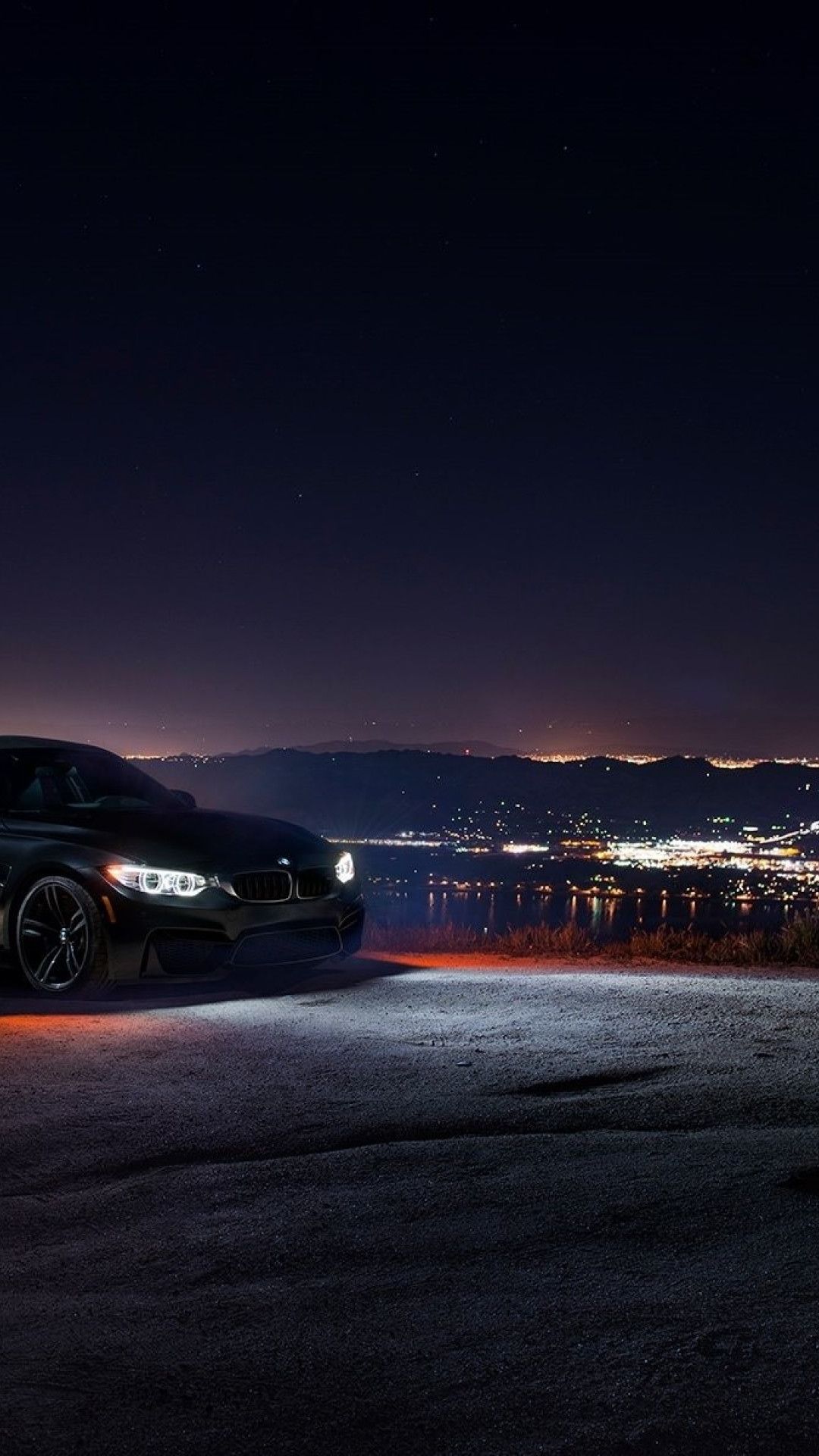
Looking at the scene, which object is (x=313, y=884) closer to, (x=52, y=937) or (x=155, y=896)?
(x=155, y=896)

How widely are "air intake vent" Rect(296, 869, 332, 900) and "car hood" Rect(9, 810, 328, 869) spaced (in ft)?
0.28

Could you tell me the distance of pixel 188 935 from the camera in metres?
9.12

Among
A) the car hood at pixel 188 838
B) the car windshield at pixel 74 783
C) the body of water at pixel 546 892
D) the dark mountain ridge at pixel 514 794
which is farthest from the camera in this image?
the dark mountain ridge at pixel 514 794

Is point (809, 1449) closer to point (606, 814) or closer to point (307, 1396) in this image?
point (307, 1396)

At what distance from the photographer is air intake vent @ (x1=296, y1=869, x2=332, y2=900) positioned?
9.85 metres

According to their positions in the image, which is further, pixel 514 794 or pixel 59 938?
pixel 514 794

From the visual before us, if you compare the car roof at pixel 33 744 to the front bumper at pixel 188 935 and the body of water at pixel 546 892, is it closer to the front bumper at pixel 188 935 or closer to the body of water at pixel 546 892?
the front bumper at pixel 188 935

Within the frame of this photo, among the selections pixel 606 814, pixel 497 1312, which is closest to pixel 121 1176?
pixel 497 1312

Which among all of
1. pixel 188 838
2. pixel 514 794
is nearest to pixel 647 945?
pixel 188 838

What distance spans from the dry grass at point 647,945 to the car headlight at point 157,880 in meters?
5.28

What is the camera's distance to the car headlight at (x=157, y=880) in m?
9.17

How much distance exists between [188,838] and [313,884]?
977 mm

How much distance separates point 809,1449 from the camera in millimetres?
2834

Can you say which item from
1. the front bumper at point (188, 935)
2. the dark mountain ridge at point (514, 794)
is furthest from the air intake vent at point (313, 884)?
the dark mountain ridge at point (514, 794)
